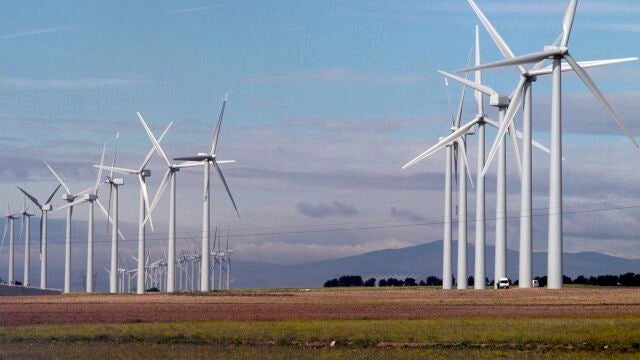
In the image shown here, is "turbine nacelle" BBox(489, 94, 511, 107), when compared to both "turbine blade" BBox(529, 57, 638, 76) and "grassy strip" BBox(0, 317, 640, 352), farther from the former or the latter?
"grassy strip" BBox(0, 317, 640, 352)

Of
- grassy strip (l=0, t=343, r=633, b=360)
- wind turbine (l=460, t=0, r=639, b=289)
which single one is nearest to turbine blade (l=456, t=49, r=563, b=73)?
wind turbine (l=460, t=0, r=639, b=289)

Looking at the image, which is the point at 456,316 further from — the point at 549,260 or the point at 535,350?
the point at 549,260

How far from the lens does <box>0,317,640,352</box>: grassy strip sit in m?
58.5

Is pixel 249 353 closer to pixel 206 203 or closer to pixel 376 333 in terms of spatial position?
pixel 376 333

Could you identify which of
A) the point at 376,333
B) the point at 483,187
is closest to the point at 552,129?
the point at 483,187

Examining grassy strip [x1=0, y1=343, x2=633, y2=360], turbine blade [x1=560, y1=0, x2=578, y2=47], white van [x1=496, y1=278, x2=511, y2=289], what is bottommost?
grassy strip [x1=0, y1=343, x2=633, y2=360]

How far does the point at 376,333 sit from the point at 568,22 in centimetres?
7031

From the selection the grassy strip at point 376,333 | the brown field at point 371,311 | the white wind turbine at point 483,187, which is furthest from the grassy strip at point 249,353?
the white wind turbine at point 483,187

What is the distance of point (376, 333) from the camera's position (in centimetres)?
6512

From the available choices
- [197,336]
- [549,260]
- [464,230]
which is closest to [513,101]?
[549,260]

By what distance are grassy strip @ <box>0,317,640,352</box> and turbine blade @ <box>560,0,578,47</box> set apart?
56874 mm

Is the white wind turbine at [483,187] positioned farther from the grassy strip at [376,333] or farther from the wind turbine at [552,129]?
the grassy strip at [376,333]

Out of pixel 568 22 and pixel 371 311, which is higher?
pixel 568 22

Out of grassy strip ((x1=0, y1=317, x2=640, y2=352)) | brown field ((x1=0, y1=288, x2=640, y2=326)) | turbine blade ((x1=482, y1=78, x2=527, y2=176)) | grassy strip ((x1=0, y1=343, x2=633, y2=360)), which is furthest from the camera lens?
turbine blade ((x1=482, y1=78, x2=527, y2=176))
